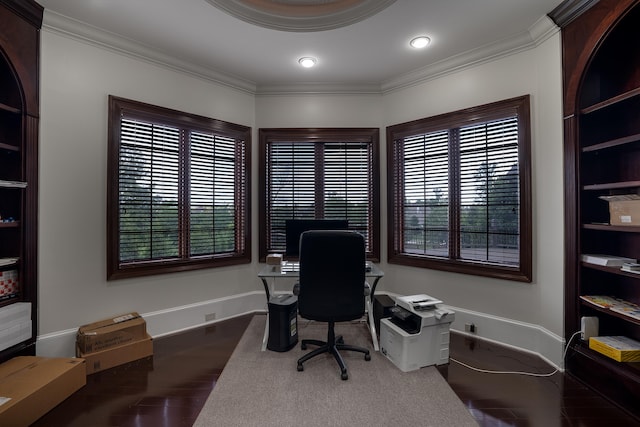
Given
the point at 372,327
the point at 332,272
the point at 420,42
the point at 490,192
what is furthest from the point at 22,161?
the point at 490,192

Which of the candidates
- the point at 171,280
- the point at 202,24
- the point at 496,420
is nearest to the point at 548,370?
the point at 496,420

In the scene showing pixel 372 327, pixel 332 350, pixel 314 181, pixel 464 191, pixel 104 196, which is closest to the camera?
pixel 332 350

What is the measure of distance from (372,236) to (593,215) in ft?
6.77

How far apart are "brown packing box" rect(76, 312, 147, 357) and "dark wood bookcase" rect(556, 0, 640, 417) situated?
3.68m

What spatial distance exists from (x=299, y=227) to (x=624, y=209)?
266 centimetres

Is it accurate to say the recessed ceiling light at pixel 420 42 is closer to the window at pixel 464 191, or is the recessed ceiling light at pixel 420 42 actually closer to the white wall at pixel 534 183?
the white wall at pixel 534 183

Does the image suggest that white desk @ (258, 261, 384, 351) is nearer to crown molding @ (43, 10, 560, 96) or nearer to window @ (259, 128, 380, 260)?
window @ (259, 128, 380, 260)

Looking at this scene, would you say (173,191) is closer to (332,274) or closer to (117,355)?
(117,355)

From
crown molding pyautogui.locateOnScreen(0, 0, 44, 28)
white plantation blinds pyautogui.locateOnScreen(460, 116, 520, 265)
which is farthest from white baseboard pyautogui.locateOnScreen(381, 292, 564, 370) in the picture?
crown molding pyautogui.locateOnScreen(0, 0, 44, 28)

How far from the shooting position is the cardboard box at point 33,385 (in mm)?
1632

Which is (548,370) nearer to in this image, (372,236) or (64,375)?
(372,236)

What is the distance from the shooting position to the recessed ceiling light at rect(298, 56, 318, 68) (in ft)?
9.94

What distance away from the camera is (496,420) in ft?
5.79

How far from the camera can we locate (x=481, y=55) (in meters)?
2.85
